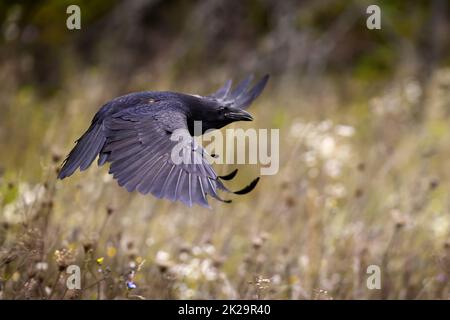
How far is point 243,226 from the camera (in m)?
4.56

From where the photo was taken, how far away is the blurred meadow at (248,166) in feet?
10.8

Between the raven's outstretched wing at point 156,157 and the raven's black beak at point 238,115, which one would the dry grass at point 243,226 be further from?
the raven's black beak at point 238,115

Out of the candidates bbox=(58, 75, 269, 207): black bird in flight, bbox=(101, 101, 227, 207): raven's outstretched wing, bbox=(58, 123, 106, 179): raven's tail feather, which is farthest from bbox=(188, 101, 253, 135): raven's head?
bbox=(58, 123, 106, 179): raven's tail feather

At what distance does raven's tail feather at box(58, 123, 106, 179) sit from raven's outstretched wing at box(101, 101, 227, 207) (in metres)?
0.06

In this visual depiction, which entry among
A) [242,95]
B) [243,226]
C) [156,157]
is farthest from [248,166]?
[156,157]

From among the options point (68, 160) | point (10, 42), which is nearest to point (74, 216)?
point (68, 160)

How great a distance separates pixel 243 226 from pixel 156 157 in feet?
5.55

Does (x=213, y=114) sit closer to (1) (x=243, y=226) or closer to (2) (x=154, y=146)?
(2) (x=154, y=146)

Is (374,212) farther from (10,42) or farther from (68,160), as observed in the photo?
(10,42)

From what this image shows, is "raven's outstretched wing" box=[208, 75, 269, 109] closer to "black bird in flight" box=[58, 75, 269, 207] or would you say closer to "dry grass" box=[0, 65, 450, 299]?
"black bird in flight" box=[58, 75, 269, 207]

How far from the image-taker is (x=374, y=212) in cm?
457

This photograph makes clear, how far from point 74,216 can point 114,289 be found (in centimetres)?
99

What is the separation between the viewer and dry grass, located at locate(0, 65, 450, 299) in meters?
3.06

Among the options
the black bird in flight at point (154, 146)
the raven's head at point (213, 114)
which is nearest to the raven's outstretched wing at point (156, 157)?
the black bird in flight at point (154, 146)
